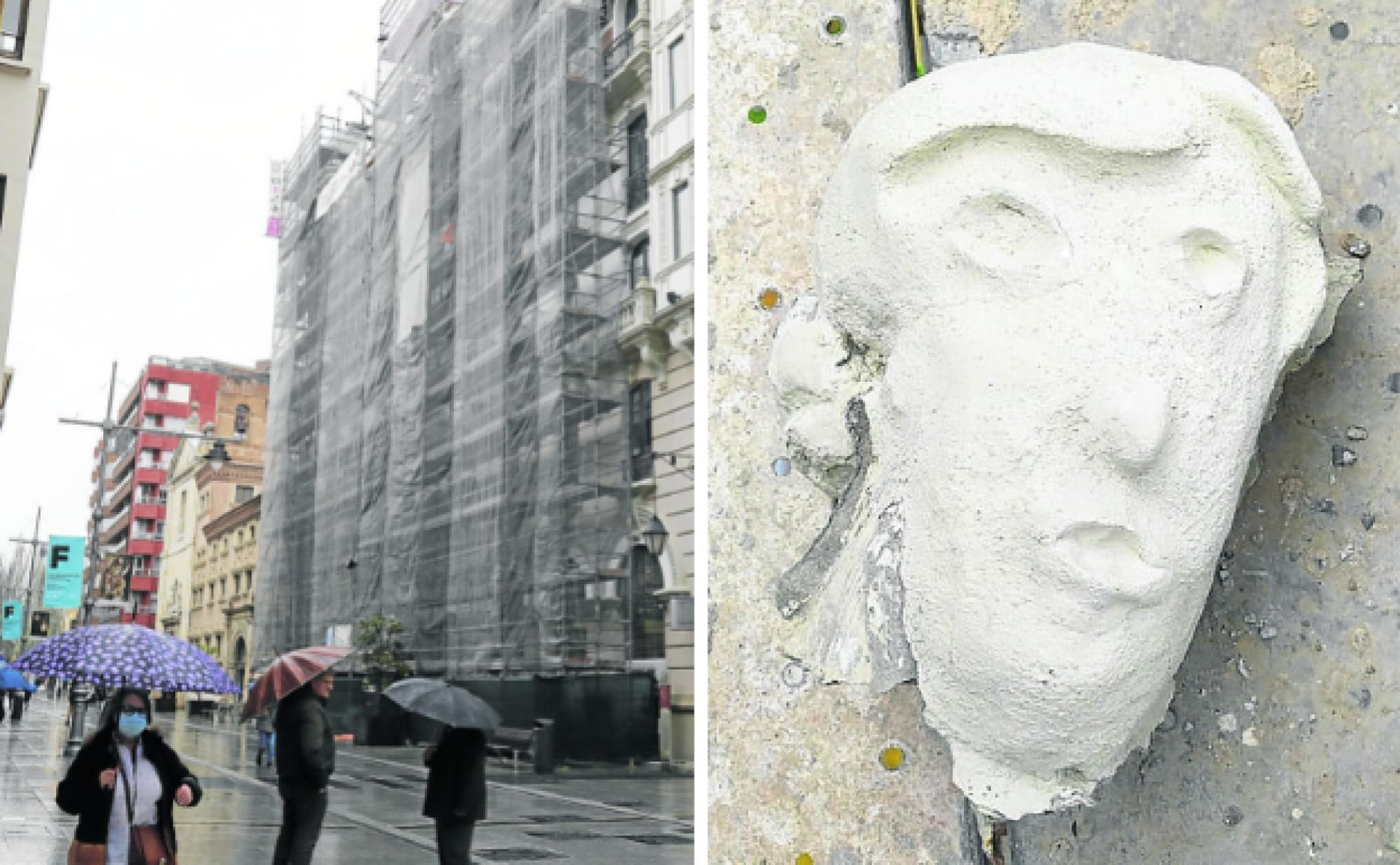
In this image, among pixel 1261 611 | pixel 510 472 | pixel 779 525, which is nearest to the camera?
pixel 1261 611

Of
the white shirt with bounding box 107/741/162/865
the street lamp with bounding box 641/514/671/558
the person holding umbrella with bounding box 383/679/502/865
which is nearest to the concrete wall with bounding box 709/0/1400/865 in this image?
the white shirt with bounding box 107/741/162/865

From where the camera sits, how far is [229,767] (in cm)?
955

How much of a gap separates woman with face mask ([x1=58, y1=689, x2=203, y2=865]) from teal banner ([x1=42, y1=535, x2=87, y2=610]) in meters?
5.58

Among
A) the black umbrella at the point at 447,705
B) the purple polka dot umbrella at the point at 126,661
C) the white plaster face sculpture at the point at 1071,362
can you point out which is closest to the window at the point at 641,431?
the black umbrella at the point at 447,705

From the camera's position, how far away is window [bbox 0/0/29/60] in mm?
6512

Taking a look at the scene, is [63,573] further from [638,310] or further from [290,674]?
[290,674]

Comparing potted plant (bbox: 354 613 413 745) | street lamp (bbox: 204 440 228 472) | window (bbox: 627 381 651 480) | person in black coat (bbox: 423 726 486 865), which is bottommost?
person in black coat (bbox: 423 726 486 865)

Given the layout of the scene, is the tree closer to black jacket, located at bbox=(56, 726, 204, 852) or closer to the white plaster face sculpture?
black jacket, located at bbox=(56, 726, 204, 852)

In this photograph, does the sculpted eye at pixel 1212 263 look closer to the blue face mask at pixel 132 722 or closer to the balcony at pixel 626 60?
the blue face mask at pixel 132 722

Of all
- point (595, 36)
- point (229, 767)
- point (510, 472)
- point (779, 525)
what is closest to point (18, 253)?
point (510, 472)

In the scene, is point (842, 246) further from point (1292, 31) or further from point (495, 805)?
point (495, 805)

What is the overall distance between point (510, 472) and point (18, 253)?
2973mm

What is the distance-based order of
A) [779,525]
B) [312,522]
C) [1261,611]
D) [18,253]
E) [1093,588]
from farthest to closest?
[312,522]
[18,253]
[779,525]
[1261,611]
[1093,588]

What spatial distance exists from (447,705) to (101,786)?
122cm
